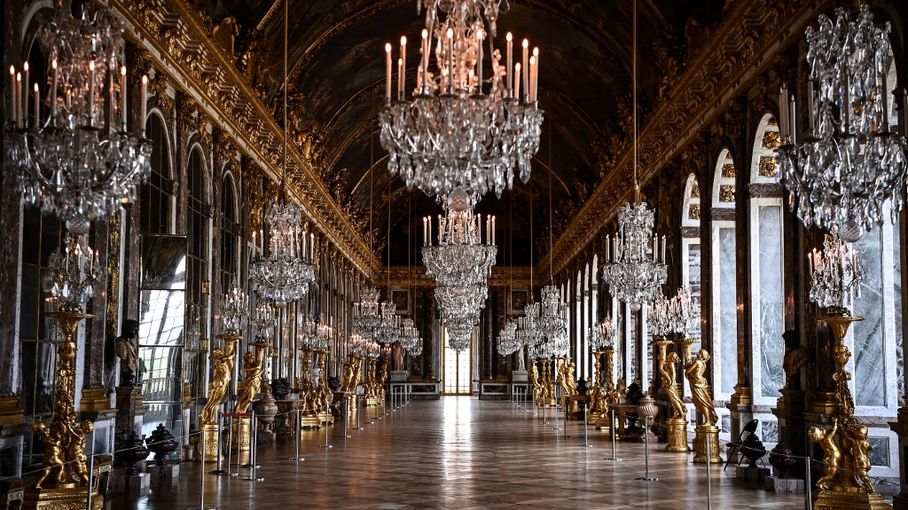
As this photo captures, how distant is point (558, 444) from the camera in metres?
19.6

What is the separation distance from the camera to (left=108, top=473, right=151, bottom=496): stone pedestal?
11586 mm

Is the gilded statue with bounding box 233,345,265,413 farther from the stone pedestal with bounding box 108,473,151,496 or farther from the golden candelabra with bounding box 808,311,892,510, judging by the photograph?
the golden candelabra with bounding box 808,311,892,510

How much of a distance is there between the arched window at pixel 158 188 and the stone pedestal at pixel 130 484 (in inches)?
167

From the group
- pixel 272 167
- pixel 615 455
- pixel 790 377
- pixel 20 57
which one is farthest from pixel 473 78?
pixel 272 167

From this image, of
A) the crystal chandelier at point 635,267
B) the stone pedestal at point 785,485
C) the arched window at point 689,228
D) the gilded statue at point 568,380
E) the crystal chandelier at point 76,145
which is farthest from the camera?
the gilded statue at point 568,380

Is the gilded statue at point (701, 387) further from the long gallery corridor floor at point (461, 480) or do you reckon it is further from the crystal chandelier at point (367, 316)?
the crystal chandelier at point (367, 316)

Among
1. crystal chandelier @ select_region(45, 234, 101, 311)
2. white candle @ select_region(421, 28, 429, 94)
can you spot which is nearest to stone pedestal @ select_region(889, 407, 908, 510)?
white candle @ select_region(421, 28, 429, 94)

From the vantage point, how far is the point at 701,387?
16.1m

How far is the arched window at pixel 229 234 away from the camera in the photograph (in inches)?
786

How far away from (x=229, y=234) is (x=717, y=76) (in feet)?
33.2

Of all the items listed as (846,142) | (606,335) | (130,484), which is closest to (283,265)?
(130,484)

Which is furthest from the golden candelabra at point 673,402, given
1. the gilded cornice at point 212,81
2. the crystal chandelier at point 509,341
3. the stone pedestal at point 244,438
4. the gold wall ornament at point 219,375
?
the crystal chandelier at point 509,341

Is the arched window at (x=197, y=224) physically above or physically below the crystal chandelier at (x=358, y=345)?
above

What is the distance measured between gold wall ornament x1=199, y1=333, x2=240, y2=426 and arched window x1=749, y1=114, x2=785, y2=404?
818cm
